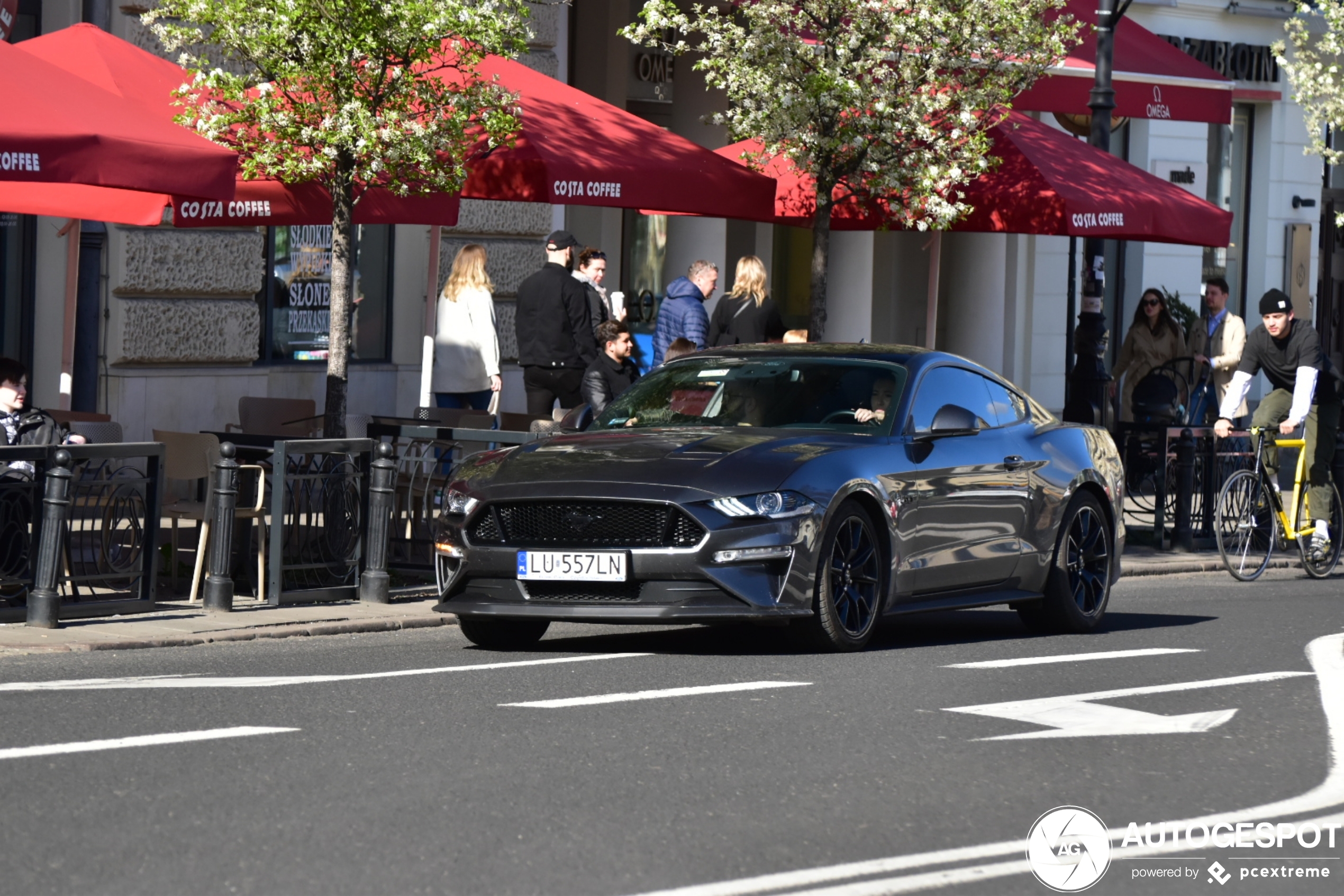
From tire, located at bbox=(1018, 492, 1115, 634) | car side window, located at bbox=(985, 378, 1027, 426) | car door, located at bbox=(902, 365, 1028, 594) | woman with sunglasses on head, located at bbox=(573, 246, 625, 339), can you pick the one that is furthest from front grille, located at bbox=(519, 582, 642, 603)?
woman with sunglasses on head, located at bbox=(573, 246, 625, 339)

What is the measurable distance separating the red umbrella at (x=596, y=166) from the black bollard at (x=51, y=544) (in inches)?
148

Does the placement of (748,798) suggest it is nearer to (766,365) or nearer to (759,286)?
(766,365)

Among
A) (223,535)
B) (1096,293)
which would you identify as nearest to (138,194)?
(223,535)

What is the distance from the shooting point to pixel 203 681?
8.67m

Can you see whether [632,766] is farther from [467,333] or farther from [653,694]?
[467,333]

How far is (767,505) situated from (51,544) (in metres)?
3.38

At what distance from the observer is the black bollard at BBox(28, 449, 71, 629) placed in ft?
34.0

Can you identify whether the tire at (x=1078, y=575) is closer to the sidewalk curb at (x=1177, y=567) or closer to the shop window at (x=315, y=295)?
the sidewalk curb at (x=1177, y=567)

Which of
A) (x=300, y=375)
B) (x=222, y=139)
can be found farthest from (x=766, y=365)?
(x=300, y=375)

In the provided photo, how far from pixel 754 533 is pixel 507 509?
1.09 metres

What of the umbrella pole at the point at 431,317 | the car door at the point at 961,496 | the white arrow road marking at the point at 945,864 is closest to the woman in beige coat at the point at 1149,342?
the umbrella pole at the point at 431,317

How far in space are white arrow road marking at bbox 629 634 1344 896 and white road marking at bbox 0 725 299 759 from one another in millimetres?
2392

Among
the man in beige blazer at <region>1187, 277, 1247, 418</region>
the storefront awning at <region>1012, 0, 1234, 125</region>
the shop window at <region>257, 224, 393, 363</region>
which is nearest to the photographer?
the shop window at <region>257, 224, 393, 363</region>

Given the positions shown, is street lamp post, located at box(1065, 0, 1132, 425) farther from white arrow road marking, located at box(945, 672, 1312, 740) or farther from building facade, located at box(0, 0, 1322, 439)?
white arrow road marking, located at box(945, 672, 1312, 740)
